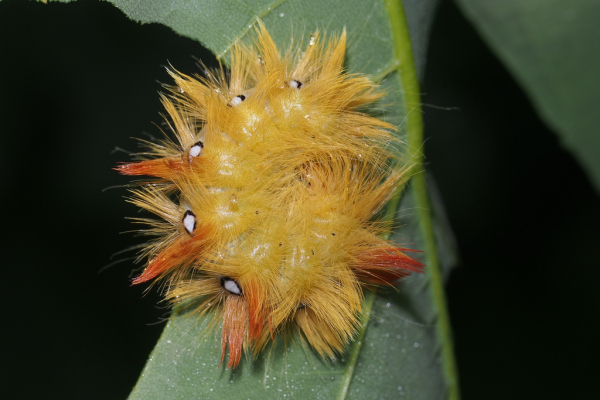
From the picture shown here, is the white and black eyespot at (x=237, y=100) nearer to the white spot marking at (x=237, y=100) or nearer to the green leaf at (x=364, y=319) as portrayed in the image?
the white spot marking at (x=237, y=100)

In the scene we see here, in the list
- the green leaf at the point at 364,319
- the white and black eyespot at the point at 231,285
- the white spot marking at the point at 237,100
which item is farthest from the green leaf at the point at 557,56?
the white and black eyespot at the point at 231,285

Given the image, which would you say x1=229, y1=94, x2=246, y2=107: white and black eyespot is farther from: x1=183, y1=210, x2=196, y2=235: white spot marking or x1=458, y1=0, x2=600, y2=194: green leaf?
x1=458, y1=0, x2=600, y2=194: green leaf

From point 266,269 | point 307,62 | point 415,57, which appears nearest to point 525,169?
point 415,57

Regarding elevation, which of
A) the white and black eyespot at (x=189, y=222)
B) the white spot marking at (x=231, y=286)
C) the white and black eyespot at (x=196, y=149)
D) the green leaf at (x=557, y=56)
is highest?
the green leaf at (x=557, y=56)

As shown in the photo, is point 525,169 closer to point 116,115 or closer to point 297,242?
point 297,242

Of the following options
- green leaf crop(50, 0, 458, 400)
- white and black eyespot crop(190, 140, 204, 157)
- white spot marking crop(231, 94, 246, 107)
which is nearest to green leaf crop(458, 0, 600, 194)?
green leaf crop(50, 0, 458, 400)

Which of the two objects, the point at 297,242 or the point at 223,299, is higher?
the point at 297,242

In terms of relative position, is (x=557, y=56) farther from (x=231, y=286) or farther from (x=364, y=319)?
(x=231, y=286)
